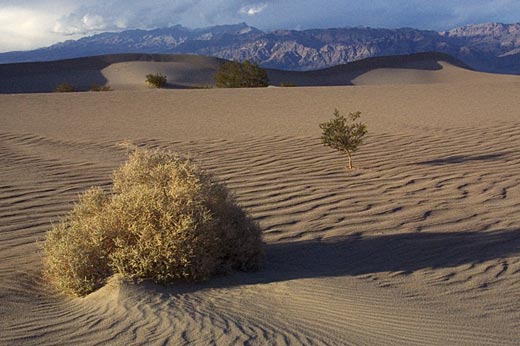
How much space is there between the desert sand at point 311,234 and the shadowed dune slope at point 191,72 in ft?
137

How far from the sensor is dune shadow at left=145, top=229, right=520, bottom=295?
6059 millimetres

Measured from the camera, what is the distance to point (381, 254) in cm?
664

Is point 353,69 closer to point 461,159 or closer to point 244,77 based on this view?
point 244,77

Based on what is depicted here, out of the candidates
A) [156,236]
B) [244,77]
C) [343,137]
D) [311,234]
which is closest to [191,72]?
[244,77]

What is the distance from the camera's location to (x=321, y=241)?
22.8 feet

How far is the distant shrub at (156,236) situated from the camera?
5.11m

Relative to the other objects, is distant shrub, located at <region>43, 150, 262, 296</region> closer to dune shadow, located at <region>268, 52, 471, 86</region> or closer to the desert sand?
the desert sand

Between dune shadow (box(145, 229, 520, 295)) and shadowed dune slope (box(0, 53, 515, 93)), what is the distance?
4879 cm

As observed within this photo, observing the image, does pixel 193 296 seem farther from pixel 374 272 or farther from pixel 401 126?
pixel 401 126

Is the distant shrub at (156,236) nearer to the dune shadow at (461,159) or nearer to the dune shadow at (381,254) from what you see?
the dune shadow at (381,254)

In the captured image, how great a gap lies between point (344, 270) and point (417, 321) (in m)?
1.43

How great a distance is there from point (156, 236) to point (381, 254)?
2.59 metres

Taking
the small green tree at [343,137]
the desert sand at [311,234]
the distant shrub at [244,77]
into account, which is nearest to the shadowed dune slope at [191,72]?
the distant shrub at [244,77]

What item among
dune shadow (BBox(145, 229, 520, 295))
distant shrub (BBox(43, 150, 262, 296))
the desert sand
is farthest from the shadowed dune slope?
distant shrub (BBox(43, 150, 262, 296))
